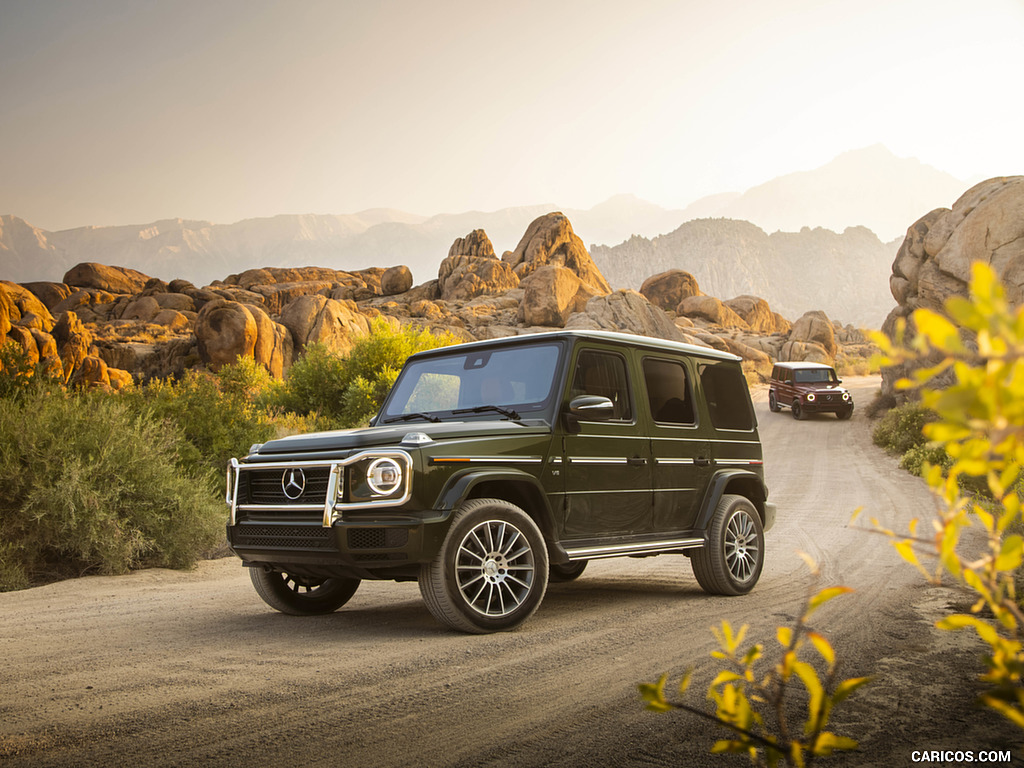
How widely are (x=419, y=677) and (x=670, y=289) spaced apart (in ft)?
242

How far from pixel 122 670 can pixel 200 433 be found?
12.0 m

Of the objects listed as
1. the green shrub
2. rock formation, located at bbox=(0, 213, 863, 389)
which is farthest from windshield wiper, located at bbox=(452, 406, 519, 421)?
the green shrub

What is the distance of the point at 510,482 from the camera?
235 inches

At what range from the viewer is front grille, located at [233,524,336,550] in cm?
546

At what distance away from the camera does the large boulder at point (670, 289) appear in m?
75.3

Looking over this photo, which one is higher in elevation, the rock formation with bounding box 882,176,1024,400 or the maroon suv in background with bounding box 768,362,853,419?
the rock formation with bounding box 882,176,1024,400

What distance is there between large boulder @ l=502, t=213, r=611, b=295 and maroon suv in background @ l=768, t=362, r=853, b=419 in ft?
155

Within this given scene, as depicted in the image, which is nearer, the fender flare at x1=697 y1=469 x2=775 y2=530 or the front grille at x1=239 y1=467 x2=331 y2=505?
the front grille at x1=239 y1=467 x2=331 y2=505

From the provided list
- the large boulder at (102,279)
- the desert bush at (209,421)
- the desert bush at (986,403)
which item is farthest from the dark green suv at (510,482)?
the large boulder at (102,279)

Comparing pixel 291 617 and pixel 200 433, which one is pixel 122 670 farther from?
pixel 200 433

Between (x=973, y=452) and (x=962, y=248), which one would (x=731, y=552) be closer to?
(x=973, y=452)

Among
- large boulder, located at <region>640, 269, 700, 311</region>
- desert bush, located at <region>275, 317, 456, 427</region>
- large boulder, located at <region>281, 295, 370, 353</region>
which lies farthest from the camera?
large boulder, located at <region>640, 269, 700, 311</region>

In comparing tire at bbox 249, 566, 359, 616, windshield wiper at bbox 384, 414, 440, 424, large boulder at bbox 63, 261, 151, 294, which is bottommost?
tire at bbox 249, 566, 359, 616

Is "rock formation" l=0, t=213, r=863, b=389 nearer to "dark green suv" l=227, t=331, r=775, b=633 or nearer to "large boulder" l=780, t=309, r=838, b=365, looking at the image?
"large boulder" l=780, t=309, r=838, b=365
